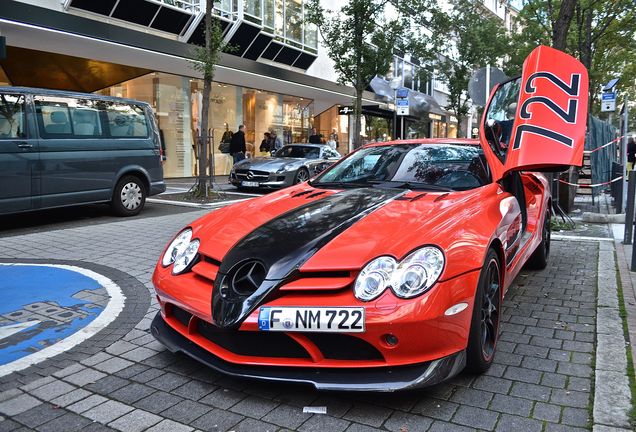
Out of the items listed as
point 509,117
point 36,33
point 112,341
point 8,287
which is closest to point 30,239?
point 8,287

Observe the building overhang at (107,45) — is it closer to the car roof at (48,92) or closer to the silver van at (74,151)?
the car roof at (48,92)

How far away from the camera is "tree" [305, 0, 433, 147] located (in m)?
19.0

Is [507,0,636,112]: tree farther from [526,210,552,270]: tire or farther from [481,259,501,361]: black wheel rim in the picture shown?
[481,259,501,361]: black wheel rim

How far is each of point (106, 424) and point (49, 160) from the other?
6.74 meters

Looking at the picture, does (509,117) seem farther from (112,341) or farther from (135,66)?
(135,66)

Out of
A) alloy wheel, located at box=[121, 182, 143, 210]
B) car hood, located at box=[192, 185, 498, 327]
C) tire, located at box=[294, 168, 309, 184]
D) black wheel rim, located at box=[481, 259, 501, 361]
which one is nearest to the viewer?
car hood, located at box=[192, 185, 498, 327]

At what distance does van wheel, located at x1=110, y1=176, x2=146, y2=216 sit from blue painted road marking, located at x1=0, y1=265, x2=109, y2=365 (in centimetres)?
379

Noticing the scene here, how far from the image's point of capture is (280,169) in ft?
47.4

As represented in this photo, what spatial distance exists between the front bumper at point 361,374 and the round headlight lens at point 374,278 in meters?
0.38

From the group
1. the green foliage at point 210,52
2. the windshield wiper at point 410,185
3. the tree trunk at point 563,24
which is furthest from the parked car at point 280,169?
the windshield wiper at point 410,185

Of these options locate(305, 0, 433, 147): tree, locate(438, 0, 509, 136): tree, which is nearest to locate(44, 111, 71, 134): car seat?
locate(305, 0, 433, 147): tree

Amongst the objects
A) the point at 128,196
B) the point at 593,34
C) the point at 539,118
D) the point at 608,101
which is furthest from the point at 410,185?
the point at 593,34

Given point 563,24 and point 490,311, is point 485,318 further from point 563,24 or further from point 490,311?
point 563,24

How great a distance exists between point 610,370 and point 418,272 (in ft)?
5.06
